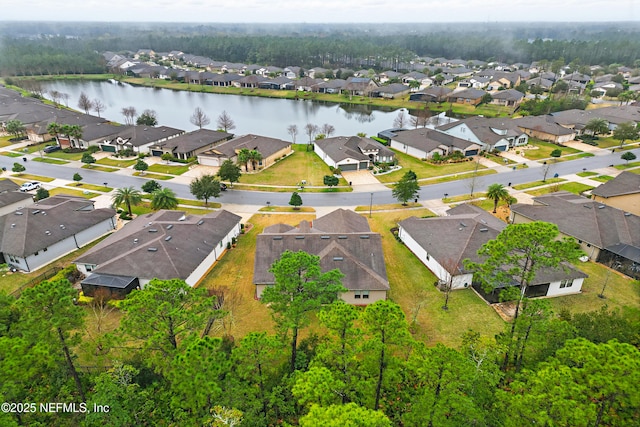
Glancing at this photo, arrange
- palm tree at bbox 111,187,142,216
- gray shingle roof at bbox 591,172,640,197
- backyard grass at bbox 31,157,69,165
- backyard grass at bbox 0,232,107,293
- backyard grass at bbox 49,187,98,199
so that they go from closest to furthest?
backyard grass at bbox 0,232,107,293 < palm tree at bbox 111,187,142,216 < gray shingle roof at bbox 591,172,640,197 < backyard grass at bbox 49,187,98,199 < backyard grass at bbox 31,157,69,165

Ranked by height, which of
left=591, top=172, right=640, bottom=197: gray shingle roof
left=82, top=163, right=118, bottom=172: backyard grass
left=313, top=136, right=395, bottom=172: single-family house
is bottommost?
left=82, top=163, right=118, bottom=172: backyard grass

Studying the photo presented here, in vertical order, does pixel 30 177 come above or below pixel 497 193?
below

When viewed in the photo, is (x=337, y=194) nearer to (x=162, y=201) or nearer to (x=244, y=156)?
(x=244, y=156)

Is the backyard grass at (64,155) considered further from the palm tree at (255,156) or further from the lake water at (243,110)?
the palm tree at (255,156)

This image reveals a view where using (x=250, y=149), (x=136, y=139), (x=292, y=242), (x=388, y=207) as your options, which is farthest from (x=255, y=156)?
(x=292, y=242)

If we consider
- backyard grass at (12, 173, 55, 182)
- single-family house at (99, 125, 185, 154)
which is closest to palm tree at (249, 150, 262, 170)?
single-family house at (99, 125, 185, 154)

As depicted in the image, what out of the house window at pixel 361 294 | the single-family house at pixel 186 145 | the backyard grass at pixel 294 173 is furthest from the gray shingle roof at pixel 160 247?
the single-family house at pixel 186 145

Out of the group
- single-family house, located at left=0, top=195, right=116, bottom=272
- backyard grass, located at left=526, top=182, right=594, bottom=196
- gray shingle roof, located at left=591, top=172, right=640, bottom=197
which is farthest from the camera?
backyard grass, located at left=526, top=182, right=594, bottom=196

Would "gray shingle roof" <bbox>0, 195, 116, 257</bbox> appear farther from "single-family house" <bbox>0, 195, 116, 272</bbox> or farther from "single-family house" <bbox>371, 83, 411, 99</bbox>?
"single-family house" <bbox>371, 83, 411, 99</bbox>
